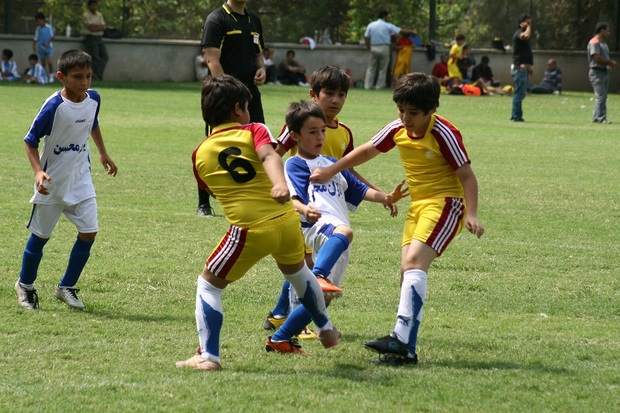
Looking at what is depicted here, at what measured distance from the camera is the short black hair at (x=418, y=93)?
18.6 feet

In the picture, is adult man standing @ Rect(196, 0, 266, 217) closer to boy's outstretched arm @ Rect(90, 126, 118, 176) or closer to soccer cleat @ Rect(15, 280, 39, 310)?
boy's outstretched arm @ Rect(90, 126, 118, 176)

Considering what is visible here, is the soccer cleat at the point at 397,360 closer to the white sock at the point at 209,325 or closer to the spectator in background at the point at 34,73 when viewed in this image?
the white sock at the point at 209,325

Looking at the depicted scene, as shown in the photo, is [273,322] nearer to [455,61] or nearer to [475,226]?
[475,226]

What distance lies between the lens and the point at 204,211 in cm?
1089

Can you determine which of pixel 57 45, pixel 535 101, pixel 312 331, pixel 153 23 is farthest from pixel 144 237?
pixel 153 23

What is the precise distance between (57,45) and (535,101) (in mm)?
13884

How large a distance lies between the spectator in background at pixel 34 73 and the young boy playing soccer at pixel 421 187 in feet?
82.3

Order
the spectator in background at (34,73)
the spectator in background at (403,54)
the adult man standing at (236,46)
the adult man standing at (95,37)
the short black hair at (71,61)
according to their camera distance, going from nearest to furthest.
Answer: the short black hair at (71,61) → the adult man standing at (236,46) → the spectator in background at (34,73) → the adult man standing at (95,37) → the spectator in background at (403,54)

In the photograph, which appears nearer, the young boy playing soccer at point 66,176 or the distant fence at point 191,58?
the young boy playing soccer at point 66,176

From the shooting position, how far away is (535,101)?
29.3 meters

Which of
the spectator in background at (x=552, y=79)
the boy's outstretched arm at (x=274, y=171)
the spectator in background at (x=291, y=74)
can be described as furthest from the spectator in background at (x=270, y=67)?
the boy's outstretched arm at (x=274, y=171)

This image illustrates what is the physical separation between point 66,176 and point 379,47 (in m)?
26.0

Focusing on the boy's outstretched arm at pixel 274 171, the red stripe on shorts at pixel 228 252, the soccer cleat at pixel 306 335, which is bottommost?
the soccer cleat at pixel 306 335

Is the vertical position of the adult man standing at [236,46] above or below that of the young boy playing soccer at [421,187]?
above
